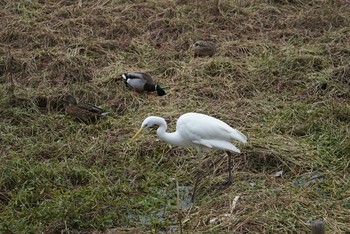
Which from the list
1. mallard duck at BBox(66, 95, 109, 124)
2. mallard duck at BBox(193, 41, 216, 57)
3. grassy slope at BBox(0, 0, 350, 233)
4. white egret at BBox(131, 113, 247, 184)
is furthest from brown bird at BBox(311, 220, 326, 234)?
mallard duck at BBox(193, 41, 216, 57)

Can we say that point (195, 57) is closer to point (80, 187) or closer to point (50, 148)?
point (50, 148)

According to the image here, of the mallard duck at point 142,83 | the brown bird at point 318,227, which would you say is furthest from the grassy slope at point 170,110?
the brown bird at point 318,227

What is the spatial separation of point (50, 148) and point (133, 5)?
14.6ft

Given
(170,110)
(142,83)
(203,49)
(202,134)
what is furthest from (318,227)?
(203,49)

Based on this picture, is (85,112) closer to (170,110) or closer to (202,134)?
(170,110)

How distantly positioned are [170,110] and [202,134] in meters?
1.76

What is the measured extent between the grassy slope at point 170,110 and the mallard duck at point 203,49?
0.12 metres

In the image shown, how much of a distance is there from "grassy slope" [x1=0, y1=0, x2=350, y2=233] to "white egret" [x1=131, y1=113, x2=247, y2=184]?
36 centimetres

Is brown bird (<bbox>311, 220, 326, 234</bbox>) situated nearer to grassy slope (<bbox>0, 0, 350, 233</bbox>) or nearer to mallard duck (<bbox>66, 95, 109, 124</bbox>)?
grassy slope (<bbox>0, 0, 350, 233</bbox>)

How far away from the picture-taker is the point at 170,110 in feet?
23.2

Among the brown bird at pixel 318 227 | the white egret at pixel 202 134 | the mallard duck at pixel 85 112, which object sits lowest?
the mallard duck at pixel 85 112

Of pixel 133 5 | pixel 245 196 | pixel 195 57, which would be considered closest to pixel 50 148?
pixel 245 196

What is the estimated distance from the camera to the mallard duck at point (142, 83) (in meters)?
7.43

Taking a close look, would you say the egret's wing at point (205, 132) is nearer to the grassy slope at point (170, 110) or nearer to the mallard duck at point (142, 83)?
the grassy slope at point (170, 110)
